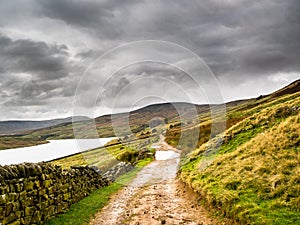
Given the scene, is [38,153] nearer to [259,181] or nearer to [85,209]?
[85,209]

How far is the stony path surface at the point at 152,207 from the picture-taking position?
1353 cm

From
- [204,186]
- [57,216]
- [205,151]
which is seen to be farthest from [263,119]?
[57,216]

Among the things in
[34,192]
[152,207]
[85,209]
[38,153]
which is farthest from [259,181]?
[38,153]

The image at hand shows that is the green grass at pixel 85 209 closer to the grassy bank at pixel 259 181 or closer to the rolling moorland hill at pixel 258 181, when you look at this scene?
the rolling moorland hill at pixel 258 181

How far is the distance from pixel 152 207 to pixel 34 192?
6.29 m

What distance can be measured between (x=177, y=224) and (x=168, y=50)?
961 inches

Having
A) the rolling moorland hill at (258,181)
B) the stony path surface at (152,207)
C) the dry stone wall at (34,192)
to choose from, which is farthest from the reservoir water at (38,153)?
the rolling moorland hill at (258,181)

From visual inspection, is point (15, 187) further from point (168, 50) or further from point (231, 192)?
point (168, 50)

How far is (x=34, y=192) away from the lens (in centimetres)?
1276

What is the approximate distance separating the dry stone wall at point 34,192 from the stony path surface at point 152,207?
218 cm

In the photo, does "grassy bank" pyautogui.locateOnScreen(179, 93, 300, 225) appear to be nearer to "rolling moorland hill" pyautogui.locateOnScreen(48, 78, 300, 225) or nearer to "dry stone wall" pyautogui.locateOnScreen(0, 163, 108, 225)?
"rolling moorland hill" pyautogui.locateOnScreen(48, 78, 300, 225)

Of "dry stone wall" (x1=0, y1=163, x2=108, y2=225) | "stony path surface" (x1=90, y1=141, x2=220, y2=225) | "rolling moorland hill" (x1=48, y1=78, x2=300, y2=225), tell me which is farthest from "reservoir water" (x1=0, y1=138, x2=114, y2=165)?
"rolling moorland hill" (x1=48, y1=78, x2=300, y2=225)

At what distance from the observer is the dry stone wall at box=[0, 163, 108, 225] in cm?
1075

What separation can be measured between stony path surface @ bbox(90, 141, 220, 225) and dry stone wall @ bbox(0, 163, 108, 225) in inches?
85.8
